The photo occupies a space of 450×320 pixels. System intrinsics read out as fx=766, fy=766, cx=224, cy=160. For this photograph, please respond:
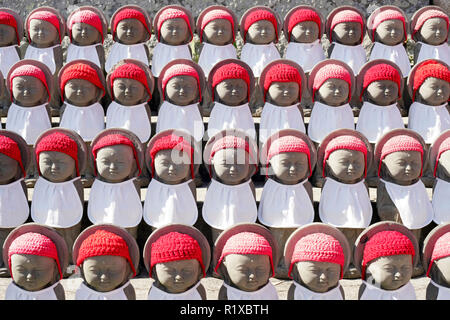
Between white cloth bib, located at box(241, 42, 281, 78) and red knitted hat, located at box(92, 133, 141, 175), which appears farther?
white cloth bib, located at box(241, 42, 281, 78)

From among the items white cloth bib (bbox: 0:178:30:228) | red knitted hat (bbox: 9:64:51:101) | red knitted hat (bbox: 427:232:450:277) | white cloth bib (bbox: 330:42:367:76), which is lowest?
red knitted hat (bbox: 427:232:450:277)

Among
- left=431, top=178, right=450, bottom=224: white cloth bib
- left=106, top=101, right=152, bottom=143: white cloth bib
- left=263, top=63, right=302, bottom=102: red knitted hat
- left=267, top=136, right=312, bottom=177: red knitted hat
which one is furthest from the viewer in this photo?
left=106, top=101, right=152, bottom=143: white cloth bib

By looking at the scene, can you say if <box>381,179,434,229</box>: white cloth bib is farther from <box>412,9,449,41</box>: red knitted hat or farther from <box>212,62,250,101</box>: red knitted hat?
<box>412,9,449,41</box>: red knitted hat

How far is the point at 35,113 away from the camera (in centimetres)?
719

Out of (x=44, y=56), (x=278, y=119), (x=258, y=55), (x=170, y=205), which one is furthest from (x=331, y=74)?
(x=44, y=56)

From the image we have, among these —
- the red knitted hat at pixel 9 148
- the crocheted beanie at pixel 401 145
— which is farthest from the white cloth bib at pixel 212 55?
the red knitted hat at pixel 9 148

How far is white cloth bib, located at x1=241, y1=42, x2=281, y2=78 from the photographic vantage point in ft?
27.2

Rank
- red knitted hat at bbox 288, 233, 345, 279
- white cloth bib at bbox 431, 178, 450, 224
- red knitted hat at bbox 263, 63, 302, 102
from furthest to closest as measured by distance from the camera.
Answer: red knitted hat at bbox 263, 63, 302, 102 → white cloth bib at bbox 431, 178, 450, 224 → red knitted hat at bbox 288, 233, 345, 279

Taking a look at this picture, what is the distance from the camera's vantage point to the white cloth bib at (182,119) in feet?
23.6

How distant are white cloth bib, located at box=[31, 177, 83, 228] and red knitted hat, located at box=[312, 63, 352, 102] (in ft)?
7.99

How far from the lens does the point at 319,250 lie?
5020 mm

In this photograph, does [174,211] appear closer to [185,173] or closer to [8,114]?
[185,173]

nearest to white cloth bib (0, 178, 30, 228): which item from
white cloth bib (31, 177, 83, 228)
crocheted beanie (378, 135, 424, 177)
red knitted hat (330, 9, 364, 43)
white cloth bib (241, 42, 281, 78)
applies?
white cloth bib (31, 177, 83, 228)

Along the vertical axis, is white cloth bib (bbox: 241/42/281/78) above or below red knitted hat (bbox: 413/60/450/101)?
above
